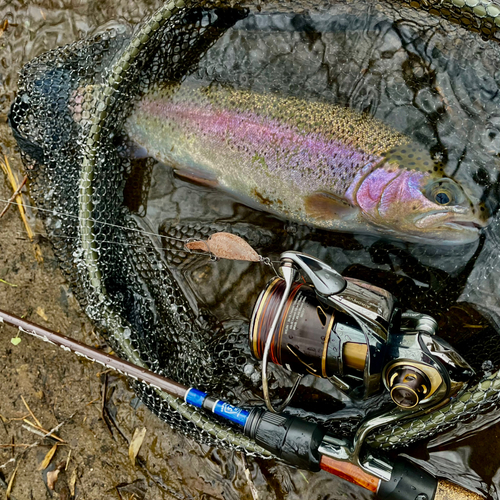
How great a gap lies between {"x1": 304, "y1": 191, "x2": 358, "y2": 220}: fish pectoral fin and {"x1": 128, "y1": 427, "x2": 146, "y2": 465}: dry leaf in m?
1.40

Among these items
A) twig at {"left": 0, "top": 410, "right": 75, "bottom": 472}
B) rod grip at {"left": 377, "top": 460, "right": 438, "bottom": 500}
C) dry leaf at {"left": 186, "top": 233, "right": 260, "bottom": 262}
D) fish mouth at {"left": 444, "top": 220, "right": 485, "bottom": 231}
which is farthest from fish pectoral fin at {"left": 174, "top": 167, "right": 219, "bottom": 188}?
rod grip at {"left": 377, "top": 460, "right": 438, "bottom": 500}

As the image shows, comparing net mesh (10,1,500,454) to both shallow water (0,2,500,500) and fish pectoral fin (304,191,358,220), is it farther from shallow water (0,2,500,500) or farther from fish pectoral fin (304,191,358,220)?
fish pectoral fin (304,191,358,220)

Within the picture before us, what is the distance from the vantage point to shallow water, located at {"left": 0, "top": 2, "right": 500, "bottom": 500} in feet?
6.82

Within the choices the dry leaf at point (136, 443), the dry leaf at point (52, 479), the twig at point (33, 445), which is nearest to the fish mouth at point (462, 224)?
the dry leaf at point (136, 443)

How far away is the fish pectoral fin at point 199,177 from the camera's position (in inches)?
90.0

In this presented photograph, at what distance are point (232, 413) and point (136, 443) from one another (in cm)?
82

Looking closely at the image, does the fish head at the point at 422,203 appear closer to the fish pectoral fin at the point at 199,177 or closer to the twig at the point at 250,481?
the fish pectoral fin at the point at 199,177

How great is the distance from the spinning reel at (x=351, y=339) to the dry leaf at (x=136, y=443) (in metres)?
0.96

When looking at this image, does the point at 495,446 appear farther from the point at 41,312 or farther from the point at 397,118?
the point at 41,312

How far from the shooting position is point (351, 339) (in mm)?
1701

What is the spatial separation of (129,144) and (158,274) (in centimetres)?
67

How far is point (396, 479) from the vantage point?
169 cm

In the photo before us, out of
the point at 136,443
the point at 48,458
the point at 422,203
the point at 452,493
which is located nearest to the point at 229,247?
the point at 422,203

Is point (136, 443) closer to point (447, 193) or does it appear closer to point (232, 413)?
point (232, 413)
